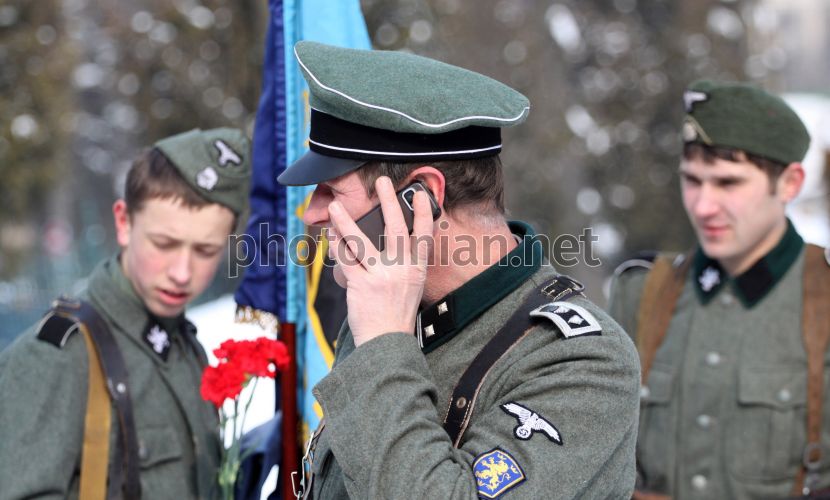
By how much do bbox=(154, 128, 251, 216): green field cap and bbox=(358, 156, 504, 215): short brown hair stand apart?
140 cm

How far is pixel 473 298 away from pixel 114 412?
146cm

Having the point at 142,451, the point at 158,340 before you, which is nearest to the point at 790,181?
the point at 158,340

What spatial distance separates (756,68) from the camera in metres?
15.3

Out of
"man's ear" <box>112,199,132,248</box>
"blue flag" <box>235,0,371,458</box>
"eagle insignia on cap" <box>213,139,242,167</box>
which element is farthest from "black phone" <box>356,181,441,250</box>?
"man's ear" <box>112,199,132,248</box>

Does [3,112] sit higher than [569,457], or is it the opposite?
[569,457]

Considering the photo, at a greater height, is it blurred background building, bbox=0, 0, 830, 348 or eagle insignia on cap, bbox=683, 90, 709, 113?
eagle insignia on cap, bbox=683, 90, 709, 113

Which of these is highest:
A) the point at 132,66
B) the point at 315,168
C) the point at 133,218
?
the point at 315,168

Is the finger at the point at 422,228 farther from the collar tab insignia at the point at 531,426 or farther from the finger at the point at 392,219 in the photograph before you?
the collar tab insignia at the point at 531,426

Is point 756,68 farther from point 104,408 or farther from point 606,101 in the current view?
point 104,408

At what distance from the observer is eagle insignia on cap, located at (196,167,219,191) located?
10.3ft

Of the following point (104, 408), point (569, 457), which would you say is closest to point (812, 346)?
point (569, 457)

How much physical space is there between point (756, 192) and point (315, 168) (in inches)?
85.2

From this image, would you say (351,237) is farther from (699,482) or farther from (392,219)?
(699,482)

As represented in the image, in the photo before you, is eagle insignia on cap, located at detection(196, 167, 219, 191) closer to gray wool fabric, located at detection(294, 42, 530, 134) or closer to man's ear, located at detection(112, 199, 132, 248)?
man's ear, located at detection(112, 199, 132, 248)
